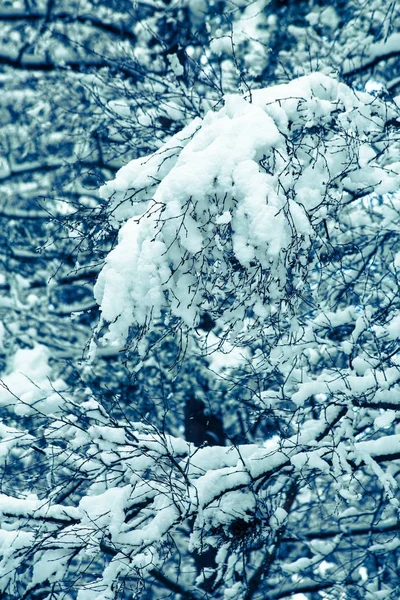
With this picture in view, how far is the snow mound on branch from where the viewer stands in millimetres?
2400

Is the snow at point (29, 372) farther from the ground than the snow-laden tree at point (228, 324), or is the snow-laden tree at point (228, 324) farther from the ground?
the snow at point (29, 372)

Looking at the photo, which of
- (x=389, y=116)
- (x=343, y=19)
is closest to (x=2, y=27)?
(x=343, y=19)

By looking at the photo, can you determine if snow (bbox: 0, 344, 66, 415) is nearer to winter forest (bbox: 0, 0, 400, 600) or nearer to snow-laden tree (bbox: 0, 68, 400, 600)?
winter forest (bbox: 0, 0, 400, 600)

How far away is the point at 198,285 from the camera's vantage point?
259cm

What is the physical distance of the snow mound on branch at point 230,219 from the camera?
240 centimetres

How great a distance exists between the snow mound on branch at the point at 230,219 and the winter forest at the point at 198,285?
0.01 m

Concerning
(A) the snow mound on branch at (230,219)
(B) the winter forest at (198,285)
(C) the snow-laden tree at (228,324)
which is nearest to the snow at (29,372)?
(B) the winter forest at (198,285)

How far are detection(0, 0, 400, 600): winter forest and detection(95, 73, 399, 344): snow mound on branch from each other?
0.04 ft

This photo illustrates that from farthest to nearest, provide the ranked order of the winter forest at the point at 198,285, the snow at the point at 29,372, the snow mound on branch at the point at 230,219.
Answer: the snow at the point at 29,372, the winter forest at the point at 198,285, the snow mound on branch at the point at 230,219

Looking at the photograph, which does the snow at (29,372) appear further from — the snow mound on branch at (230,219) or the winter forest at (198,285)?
the snow mound on branch at (230,219)

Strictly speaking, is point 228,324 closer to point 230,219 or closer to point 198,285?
point 198,285

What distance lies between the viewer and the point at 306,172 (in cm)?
278

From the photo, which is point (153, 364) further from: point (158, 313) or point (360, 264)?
point (158, 313)

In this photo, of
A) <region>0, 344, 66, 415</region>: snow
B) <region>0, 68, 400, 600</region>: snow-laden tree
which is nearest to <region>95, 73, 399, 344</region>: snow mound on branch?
<region>0, 68, 400, 600</region>: snow-laden tree
